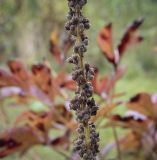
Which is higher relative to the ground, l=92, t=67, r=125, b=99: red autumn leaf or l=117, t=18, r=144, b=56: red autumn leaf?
l=117, t=18, r=144, b=56: red autumn leaf

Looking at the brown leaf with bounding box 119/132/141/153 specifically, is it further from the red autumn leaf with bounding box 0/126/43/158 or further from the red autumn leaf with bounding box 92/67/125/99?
the red autumn leaf with bounding box 0/126/43/158

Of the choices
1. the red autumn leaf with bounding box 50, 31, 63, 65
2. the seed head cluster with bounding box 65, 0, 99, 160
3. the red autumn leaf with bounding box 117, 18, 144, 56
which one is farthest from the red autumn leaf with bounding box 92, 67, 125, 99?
the seed head cluster with bounding box 65, 0, 99, 160

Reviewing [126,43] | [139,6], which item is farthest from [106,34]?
[139,6]

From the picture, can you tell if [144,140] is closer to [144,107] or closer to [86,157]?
[144,107]

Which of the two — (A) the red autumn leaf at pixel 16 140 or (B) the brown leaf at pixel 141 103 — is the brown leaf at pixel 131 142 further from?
(A) the red autumn leaf at pixel 16 140

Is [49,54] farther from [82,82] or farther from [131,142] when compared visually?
[82,82]

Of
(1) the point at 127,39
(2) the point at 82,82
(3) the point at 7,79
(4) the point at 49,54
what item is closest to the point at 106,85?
(1) the point at 127,39

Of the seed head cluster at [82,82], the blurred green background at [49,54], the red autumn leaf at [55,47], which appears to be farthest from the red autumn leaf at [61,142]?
the blurred green background at [49,54]

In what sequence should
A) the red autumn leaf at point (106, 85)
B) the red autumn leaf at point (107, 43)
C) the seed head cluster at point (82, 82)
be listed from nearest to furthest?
the seed head cluster at point (82, 82) → the red autumn leaf at point (107, 43) → the red autumn leaf at point (106, 85)

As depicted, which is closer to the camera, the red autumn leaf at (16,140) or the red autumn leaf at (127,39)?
the red autumn leaf at (16,140)
